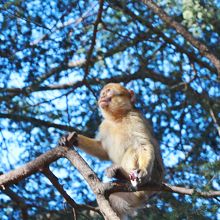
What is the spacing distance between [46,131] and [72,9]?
1.95m

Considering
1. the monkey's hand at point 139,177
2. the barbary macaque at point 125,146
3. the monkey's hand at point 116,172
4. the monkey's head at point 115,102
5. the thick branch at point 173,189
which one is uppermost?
the monkey's head at point 115,102

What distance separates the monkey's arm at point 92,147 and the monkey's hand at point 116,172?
108cm

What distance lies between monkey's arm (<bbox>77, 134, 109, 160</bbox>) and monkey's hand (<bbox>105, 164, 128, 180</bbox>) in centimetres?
108

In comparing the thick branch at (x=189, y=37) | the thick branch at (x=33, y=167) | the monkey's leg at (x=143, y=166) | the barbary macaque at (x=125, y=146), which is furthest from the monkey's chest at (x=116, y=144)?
the thick branch at (x=189, y=37)

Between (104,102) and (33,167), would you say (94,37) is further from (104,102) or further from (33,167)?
(33,167)

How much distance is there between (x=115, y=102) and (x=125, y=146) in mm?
796

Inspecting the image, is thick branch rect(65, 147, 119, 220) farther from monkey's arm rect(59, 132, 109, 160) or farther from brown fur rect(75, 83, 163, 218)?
monkey's arm rect(59, 132, 109, 160)

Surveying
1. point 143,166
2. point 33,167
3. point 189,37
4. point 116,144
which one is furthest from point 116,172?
point 189,37

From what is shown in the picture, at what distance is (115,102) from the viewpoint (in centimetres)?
869

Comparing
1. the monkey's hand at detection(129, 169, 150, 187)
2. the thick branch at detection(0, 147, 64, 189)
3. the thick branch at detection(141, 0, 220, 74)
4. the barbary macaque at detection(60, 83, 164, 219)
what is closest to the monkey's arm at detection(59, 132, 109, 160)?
the barbary macaque at detection(60, 83, 164, 219)

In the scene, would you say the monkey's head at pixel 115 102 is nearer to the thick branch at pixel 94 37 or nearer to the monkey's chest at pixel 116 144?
the monkey's chest at pixel 116 144

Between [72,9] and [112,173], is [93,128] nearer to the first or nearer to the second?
[72,9]

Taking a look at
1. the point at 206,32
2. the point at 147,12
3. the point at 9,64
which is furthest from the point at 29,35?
the point at 206,32

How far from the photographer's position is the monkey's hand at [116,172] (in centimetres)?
709
